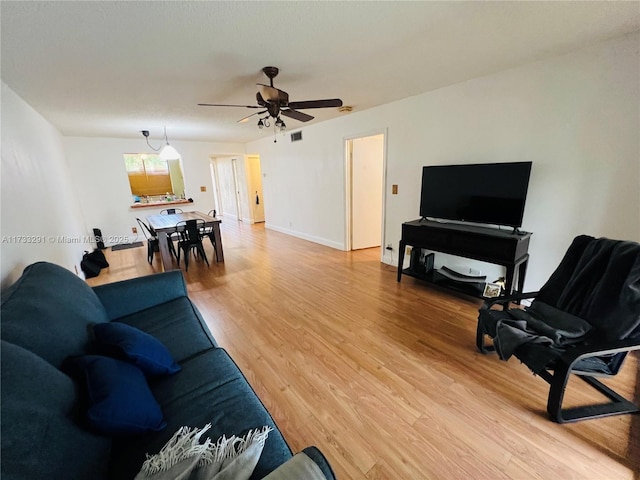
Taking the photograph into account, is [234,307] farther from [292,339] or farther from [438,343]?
[438,343]

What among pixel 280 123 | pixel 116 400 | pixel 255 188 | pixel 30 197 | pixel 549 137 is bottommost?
pixel 116 400

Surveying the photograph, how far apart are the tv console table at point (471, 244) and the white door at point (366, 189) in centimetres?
165

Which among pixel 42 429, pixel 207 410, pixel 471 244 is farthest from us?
pixel 471 244

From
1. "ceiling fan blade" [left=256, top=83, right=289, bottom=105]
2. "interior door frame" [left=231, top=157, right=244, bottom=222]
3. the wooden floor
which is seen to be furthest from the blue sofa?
"interior door frame" [left=231, top=157, right=244, bottom=222]

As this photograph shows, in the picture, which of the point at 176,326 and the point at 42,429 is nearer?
the point at 42,429

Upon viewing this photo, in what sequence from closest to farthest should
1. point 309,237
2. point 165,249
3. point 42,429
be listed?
point 42,429
point 165,249
point 309,237

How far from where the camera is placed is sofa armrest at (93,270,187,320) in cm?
191

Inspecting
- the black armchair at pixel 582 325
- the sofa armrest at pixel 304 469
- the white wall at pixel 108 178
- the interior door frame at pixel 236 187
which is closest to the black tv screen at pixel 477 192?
the black armchair at pixel 582 325

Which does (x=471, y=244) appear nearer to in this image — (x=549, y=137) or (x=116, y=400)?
(x=549, y=137)

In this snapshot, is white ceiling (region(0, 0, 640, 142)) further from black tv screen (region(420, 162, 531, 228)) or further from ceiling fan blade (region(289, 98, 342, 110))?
black tv screen (region(420, 162, 531, 228))

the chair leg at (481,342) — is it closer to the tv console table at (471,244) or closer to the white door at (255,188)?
the tv console table at (471,244)

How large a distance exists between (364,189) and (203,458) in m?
4.49

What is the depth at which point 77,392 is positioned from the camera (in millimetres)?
970

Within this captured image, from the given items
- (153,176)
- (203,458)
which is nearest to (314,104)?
(203,458)
